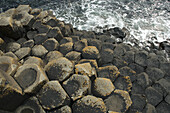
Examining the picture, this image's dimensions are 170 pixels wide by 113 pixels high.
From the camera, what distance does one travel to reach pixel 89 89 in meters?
2.32

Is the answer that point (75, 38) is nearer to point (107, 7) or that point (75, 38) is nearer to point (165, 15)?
point (107, 7)

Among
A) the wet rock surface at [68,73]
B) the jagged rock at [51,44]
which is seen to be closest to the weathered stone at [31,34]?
the wet rock surface at [68,73]

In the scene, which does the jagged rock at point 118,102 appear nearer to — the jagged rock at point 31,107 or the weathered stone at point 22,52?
the jagged rock at point 31,107

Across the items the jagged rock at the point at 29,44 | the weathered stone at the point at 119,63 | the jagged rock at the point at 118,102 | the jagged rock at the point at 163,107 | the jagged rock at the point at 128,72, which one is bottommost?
the jagged rock at the point at 163,107

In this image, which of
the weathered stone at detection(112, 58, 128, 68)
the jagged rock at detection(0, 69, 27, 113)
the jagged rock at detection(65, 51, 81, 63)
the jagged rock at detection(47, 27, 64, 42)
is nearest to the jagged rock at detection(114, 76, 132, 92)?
the weathered stone at detection(112, 58, 128, 68)

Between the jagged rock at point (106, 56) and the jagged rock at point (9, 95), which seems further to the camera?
the jagged rock at point (106, 56)

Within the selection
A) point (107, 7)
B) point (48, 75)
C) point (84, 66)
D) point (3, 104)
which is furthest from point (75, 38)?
point (107, 7)

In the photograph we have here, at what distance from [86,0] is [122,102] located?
18.5 feet

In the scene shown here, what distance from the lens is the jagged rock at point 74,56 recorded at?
113 inches

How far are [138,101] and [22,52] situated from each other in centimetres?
245

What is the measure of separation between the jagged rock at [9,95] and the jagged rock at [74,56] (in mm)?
1172

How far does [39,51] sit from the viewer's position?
10.1 feet

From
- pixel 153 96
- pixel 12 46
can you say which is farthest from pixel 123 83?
pixel 12 46

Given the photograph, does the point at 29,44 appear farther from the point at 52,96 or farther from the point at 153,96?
the point at 153,96
